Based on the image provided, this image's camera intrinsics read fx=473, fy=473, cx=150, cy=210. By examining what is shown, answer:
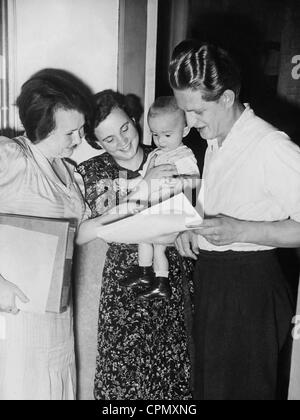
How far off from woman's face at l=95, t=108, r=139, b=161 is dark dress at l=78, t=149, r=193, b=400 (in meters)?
0.07

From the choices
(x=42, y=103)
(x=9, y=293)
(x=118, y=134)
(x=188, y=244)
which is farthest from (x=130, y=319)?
(x=42, y=103)

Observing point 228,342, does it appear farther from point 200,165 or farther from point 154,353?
point 200,165

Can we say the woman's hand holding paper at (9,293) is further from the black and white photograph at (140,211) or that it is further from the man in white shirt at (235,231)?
the man in white shirt at (235,231)

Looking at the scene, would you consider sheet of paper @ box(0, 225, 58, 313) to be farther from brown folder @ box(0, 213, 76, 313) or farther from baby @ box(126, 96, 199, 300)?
baby @ box(126, 96, 199, 300)

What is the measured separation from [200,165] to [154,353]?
60 centimetres

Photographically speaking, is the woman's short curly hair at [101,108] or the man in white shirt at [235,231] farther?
the woman's short curly hair at [101,108]

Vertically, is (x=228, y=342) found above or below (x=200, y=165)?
below

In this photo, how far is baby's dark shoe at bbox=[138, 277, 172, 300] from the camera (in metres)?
1.39

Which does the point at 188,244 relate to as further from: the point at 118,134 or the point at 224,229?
the point at 118,134

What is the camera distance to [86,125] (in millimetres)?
1354

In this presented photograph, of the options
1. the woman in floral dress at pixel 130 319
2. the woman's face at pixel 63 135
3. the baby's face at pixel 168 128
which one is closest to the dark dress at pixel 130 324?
the woman in floral dress at pixel 130 319

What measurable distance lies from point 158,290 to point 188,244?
0.56 feet

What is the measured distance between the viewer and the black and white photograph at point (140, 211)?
1107 mm
